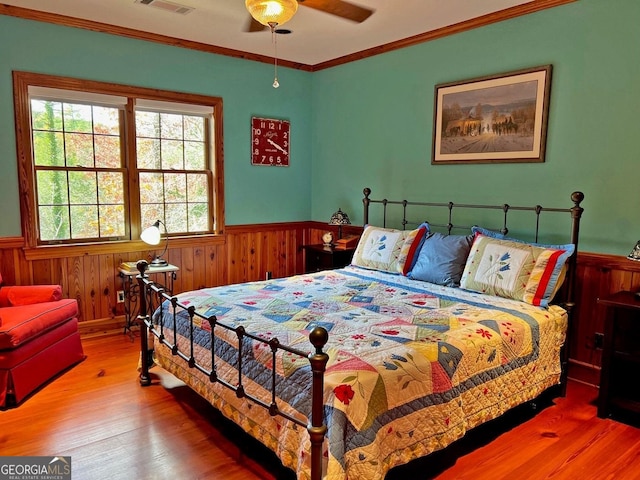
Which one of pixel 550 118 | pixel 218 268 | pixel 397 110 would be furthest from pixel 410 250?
pixel 218 268

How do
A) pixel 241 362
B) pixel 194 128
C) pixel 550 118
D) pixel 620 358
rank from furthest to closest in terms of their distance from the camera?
pixel 194 128, pixel 550 118, pixel 620 358, pixel 241 362

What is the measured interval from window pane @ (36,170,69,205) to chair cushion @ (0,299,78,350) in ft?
3.28

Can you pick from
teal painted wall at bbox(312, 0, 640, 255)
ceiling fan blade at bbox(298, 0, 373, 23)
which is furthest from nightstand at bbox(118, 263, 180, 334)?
→ ceiling fan blade at bbox(298, 0, 373, 23)

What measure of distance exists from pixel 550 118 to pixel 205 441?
315 centimetres

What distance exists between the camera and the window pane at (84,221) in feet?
13.5

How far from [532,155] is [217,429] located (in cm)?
289

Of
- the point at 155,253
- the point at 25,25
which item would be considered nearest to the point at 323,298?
the point at 155,253

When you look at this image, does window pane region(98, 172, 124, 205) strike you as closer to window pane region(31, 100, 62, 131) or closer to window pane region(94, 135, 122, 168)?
window pane region(94, 135, 122, 168)

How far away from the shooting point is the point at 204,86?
183 inches

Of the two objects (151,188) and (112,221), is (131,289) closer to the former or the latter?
(112,221)

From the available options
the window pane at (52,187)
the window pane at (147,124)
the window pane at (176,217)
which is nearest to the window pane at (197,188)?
the window pane at (176,217)

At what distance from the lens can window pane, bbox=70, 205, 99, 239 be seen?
13.5 feet

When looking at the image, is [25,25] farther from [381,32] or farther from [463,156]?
[463,156]

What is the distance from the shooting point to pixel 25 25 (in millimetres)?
3689
